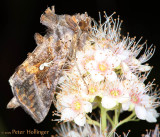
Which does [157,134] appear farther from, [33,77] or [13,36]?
[13,36]

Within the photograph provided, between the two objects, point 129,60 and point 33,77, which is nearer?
point 33,77

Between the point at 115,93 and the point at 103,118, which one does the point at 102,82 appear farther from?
the point at 103,118

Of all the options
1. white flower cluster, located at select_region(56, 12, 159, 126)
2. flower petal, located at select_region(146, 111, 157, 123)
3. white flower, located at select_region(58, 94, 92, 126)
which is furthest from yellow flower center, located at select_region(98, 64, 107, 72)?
flower petal, located at select_region(146, 111, 157, 123)

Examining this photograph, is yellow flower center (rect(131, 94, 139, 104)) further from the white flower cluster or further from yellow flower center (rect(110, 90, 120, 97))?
yellow flower center (rect(110, 90, 120, 97))

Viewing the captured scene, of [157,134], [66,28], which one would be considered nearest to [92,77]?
[66,28]

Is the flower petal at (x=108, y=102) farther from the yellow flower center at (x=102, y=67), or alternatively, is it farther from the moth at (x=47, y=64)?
the moth at (x=47, y=64)

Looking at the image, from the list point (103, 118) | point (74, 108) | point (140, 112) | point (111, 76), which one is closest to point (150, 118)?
point (140, 112)
